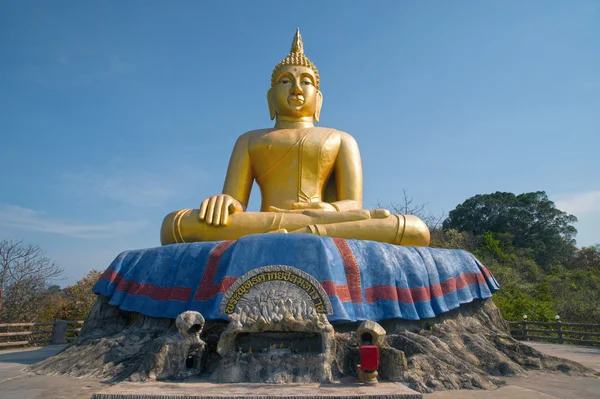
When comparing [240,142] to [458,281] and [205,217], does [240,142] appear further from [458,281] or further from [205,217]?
[458,281]

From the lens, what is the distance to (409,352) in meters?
5.93

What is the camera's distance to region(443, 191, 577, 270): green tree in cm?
3109

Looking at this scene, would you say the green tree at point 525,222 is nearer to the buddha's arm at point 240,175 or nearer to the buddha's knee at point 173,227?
the buddha's arm at point 240,175

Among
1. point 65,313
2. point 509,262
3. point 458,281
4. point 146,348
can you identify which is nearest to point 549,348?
point 458,281

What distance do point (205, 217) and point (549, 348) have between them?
852 cm

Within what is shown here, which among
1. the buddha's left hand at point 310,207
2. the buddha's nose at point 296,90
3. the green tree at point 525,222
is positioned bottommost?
the buddha's left hand at point 310,207

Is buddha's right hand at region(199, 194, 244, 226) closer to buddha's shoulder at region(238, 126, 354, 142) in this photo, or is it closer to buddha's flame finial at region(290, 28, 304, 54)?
buddha's shoulder at region(238, 126, 354, 142)

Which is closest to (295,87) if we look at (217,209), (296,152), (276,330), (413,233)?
(296,152)

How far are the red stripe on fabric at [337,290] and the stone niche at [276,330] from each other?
0.65 m

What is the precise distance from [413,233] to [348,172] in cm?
234

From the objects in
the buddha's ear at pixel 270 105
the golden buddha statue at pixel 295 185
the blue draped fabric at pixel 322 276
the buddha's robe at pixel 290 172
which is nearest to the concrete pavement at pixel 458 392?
the blue draped fabric at pixel 322 276

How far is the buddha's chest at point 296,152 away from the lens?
9.52m

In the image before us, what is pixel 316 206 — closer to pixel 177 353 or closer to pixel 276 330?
pixel 276 330

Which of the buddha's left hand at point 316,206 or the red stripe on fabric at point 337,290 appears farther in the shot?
the buddha's left hand at point 316,206
